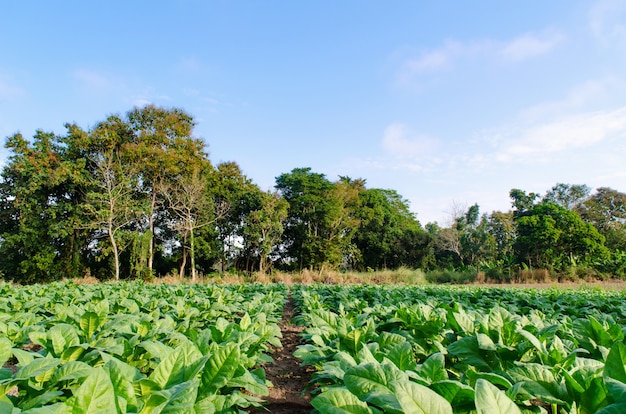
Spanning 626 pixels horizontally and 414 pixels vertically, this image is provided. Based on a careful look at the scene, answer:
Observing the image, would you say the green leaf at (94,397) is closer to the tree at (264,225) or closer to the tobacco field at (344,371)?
the tobacco field at (344,371)

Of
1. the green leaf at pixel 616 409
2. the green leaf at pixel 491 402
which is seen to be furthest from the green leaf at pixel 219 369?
the green leaf at pixel 616 409

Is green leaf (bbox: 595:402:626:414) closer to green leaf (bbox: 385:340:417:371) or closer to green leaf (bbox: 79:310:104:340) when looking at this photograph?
green leaf (bbox: 385:340:417:371)

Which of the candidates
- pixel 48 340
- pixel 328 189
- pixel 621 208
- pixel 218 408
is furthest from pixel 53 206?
pixel 621 208

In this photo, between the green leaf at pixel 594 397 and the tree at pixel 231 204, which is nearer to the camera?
the green leaf at pixel 594 397

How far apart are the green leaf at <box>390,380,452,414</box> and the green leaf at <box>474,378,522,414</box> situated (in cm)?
8

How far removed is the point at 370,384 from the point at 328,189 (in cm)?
2955

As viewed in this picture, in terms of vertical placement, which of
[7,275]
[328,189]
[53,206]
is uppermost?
[328,189]

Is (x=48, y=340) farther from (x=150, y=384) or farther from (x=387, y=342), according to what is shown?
(x=387, y=342)

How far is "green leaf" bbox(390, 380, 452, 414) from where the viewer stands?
0.91 metres

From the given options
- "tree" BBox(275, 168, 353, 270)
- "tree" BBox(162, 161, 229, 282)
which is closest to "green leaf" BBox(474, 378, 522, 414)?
"tree" BBox(162, 161, 229, 282)

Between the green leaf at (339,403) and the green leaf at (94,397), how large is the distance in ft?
1.89

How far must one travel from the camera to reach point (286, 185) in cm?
3247

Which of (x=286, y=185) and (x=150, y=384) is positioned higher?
(x=286, y=185)

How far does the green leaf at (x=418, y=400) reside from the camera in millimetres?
906
